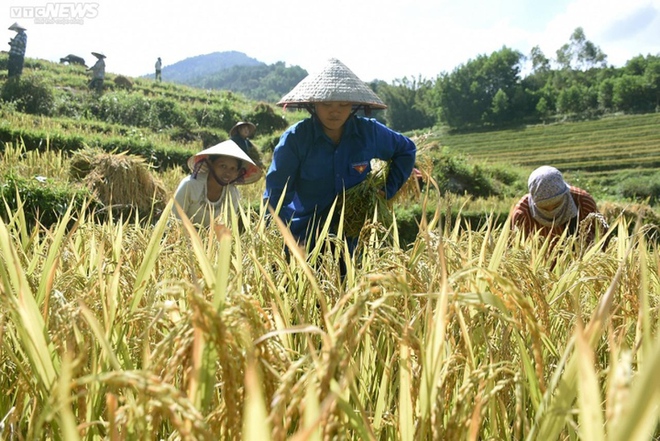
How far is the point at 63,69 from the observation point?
2355 centimetres

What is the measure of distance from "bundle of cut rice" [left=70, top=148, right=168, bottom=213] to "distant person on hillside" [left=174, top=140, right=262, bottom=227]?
3.01 meters

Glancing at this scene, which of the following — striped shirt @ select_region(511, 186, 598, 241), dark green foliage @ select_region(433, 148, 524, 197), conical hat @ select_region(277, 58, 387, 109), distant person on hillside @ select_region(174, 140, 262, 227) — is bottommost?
dark green foliage @ select_region(433, 148, 524, 197)

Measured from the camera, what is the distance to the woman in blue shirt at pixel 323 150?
2406 millimetres

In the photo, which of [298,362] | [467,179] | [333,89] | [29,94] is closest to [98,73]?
[29,94]

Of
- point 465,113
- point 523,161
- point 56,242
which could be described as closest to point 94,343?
point 56,242

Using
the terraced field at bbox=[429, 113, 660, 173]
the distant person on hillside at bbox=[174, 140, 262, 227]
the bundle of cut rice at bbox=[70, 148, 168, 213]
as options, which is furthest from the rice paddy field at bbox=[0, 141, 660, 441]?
the terraced field at bbox=[429, 113, 660, 173]

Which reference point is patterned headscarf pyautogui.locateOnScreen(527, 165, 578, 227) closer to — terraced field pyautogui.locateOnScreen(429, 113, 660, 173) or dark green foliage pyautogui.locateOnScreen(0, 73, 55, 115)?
dark green foliage pyautogui.locateOnScreen(0, 73, 55, 115)

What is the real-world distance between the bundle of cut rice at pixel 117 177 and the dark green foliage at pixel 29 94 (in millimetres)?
9727

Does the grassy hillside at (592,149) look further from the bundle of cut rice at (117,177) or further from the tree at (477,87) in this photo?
the bundle of cut rice at (117,177)

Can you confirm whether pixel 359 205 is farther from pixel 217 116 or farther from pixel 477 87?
pixel 477 87

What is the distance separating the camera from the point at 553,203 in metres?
2.92

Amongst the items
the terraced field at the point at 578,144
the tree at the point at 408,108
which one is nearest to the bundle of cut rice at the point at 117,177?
the terraced field at the point at 578,144

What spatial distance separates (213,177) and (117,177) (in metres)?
3.76

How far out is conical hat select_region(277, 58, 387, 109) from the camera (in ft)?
7.84
